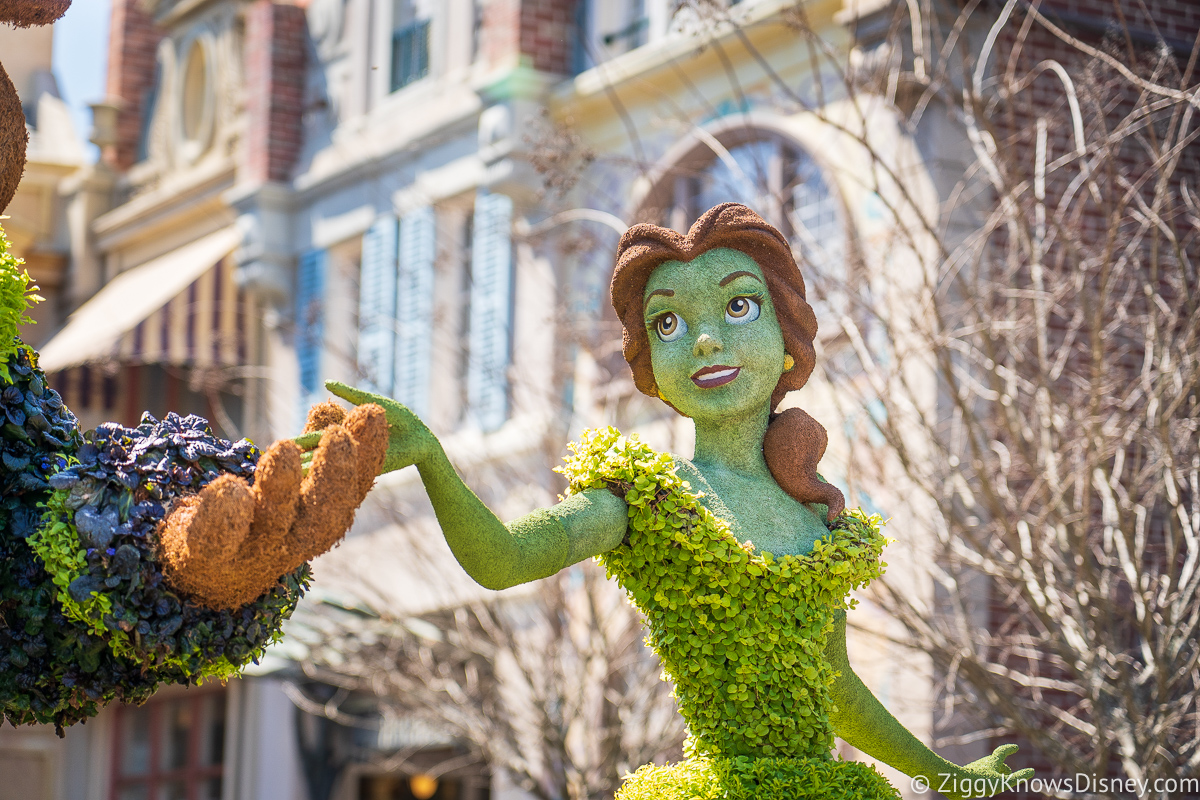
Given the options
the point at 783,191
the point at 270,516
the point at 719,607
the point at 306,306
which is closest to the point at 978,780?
the point at 719,607

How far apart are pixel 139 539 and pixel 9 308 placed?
0.58m

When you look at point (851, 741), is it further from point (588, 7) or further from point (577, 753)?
point (588, 7)

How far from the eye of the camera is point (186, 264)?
13859 millimetres

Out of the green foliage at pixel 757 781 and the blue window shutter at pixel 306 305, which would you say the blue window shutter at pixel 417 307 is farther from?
the green foliage at pixel 757 781

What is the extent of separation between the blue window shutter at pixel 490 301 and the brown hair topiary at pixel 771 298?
6702 millimetres

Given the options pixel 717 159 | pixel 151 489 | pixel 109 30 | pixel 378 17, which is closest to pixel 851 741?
pixel 151 489

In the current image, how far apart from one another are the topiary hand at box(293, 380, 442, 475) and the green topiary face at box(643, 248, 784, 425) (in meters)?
0.79

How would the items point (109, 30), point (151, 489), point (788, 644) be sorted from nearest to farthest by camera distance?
point (151, 489), point (788, 644), point (109, 30)

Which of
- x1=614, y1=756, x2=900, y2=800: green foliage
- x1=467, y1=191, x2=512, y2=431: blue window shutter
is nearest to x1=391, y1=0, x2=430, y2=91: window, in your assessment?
x1=467, y1=191, x2=512, y2=431: blue window shutter

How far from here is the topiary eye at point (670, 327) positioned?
3.49 m

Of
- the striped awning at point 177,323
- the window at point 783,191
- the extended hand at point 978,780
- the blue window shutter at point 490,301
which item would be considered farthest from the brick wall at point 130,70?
the extended hand at point 978,780

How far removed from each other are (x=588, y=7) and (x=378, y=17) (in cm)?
268

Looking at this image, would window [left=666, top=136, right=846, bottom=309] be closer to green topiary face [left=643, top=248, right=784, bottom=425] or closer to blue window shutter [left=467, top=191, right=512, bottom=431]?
blue window shutter [left=467, top=191, right=512, bottom=431]

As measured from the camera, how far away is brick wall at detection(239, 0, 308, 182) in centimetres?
1325
